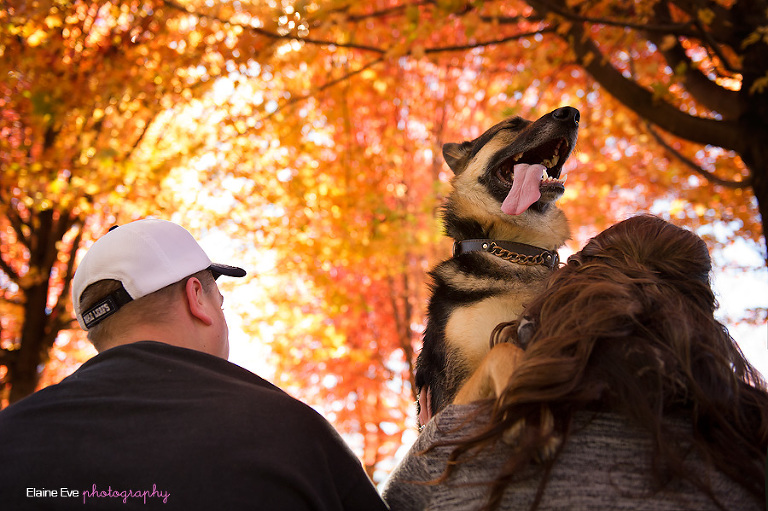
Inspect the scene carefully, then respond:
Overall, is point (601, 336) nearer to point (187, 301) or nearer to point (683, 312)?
point (683, 312)

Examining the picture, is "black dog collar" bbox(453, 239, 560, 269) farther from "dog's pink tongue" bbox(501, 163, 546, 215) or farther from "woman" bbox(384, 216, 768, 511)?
"woman" bbox(384, 216, 768, 511)

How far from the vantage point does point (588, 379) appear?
4.97 feet

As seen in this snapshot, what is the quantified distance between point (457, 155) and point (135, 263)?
2526 millimetres

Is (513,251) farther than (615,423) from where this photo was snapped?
Yes

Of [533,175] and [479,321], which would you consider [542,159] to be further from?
[479,321]

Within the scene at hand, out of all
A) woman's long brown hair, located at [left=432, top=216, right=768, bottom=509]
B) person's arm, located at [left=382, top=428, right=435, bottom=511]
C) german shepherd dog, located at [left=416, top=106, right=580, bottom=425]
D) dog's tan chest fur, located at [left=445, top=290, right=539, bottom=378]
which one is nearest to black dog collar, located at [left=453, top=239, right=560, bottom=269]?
german shepherd dog, located at [left=416, top=106, right=580, bottom=425]

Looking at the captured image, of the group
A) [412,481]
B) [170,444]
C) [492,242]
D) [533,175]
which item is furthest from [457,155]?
[170,444]

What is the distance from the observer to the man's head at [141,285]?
215cm

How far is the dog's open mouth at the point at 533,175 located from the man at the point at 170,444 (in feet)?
6.37

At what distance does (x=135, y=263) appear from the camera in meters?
2.19

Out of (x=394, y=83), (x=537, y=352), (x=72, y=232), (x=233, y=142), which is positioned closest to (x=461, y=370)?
(x=537, y=352)

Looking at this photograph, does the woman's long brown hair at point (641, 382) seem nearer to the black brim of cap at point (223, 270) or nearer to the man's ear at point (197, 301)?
the man's ear at point (197, 301)

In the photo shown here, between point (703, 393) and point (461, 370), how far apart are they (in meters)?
1.44

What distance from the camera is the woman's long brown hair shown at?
147cm
